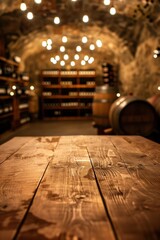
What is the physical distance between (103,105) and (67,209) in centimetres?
550

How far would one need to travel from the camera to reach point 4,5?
6.23m

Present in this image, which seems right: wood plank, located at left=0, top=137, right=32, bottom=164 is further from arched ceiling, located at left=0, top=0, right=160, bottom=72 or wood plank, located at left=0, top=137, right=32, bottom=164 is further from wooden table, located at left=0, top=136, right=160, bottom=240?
arched ceiling, located at left=0, top=0, right=160, bottom=72

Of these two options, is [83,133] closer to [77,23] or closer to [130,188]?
[77,23]

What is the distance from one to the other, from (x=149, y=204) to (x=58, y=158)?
2.67ft

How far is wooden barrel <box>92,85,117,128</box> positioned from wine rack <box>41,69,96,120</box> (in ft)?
17.7

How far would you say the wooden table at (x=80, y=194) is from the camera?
77cm

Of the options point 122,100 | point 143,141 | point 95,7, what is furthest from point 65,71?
point 143,141

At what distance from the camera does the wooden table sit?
30.4 inches

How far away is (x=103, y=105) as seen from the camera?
20.8 feet

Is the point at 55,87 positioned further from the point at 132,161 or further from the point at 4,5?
the point at 132,161

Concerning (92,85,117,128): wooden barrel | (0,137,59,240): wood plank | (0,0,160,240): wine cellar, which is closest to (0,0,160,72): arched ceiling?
(0,0,160,240): wine cellar

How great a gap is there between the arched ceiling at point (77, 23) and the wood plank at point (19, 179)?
497 centimetres

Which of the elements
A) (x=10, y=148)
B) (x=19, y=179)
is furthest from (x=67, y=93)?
(x=19, y=179)

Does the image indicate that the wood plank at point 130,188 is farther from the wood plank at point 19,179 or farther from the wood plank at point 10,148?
the wood plank at point 10,148
